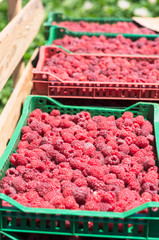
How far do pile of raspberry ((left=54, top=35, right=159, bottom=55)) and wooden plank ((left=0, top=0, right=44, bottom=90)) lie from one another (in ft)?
1.19

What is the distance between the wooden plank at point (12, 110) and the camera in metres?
2.53

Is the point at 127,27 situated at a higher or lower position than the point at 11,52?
higher

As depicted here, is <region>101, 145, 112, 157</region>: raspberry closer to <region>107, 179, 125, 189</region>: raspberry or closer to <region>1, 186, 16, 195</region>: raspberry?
<region>107, 179, 125, 189</region>: raspberry

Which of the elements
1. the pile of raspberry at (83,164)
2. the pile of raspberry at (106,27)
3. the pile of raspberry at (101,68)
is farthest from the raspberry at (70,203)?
the pile of raspberry at (106,27)

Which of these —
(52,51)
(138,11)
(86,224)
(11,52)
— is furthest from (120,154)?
(138,11)

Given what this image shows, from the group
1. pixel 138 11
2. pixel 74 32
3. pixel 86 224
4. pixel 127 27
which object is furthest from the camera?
pixel 138 11

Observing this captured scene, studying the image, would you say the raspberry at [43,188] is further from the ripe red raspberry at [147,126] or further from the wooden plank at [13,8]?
the wooden plank at [13,8]

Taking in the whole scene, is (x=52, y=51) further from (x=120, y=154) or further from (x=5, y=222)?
(x=5, y=222)

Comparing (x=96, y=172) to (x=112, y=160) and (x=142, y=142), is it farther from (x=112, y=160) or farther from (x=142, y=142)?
(x=142, y=142)

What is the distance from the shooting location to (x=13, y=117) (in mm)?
2795

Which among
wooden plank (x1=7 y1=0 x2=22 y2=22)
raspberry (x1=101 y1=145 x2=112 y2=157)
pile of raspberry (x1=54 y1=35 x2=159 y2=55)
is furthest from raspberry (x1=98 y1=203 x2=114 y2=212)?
wooden plank (x1=7 y1=0 x2=22 y2=22)

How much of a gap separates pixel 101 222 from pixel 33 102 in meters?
1.38

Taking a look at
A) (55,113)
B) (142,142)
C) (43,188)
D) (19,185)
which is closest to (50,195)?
(43,188)

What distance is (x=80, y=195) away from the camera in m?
1.86
